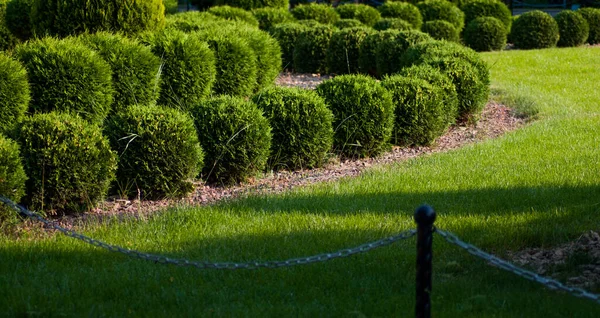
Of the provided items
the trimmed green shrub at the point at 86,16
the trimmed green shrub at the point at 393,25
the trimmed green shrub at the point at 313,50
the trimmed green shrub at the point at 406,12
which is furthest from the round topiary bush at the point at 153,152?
the trimmed green shrub at the point at 406,12

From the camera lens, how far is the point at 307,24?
14773 millimetres

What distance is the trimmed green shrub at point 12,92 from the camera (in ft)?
24.0

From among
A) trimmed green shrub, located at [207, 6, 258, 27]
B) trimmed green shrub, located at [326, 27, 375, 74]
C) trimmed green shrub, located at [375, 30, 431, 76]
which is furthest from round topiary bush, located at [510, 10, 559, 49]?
trimmed green shrub, located at [207, 6, 258, 27]

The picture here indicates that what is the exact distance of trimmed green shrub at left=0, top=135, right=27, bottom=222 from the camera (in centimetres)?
579

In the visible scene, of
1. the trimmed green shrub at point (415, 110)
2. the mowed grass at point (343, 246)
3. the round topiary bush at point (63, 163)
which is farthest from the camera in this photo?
the trimmed green shrub at point (415, 110)

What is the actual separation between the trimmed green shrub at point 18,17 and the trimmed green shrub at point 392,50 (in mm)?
5283

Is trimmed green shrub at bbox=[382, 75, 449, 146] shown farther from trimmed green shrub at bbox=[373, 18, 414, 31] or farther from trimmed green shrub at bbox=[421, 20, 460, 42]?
trimmed green shrub at bbox=[421, 20, 460, 42]

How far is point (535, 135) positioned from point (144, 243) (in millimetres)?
5353

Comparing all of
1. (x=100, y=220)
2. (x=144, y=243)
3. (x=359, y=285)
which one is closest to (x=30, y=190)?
(x=100, y=220)

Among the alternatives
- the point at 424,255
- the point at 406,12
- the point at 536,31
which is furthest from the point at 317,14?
the point at 424,255

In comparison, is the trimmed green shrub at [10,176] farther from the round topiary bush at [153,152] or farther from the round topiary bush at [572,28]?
the round topiary bush at [572,28]

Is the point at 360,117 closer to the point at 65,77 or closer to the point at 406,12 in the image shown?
the point at 65,77

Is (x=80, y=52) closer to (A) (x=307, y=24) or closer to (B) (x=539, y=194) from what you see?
(B) (x=539, y=194)

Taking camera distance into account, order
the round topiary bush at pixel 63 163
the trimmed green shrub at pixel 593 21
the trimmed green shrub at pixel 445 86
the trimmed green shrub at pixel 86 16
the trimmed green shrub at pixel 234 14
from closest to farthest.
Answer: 1. the round topiary bush at pixel 63 163
2. the trimmed green shrub at pixel 445 86
3. the trimmed green shrub at pixel 86 16
4. the trimmed green shrub at pixel 234 14
5. the trimmed green shrub at pixel 593 21
